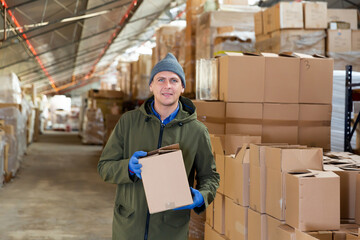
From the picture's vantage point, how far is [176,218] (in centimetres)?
203

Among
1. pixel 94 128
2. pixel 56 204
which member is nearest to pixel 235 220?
pixel 56 204

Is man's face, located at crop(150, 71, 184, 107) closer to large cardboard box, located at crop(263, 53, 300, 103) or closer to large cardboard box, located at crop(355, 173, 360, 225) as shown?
large cardboard box, located at crop(355, 173, 360, 225)

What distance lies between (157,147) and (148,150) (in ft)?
0.16

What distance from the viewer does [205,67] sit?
3.87 m

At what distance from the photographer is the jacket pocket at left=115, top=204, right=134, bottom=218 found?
2006mm

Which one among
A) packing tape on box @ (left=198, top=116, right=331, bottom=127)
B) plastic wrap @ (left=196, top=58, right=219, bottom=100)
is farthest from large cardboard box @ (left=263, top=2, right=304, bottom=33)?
packing tape on box @ (left=198, top=116, right=331, bottom=127)

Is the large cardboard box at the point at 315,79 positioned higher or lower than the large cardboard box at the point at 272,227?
higher

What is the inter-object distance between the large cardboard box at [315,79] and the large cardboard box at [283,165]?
108 centimetres

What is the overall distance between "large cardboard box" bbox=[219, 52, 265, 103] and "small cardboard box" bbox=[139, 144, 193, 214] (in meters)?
1.56

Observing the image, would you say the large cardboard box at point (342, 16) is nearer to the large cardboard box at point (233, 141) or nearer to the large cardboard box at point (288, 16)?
the large cardboard box at point (288, 16)

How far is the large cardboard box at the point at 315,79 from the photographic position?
3469mm

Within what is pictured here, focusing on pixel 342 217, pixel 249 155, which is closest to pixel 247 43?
pixel 249 155

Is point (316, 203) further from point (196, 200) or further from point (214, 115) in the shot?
point (214, 115)

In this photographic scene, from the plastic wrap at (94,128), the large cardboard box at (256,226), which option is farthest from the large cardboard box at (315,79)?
the plastic wrap at (94,128)
